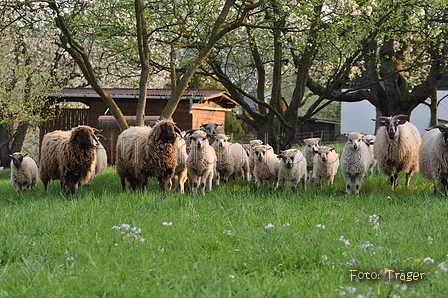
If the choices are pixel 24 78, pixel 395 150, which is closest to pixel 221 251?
pixel 395 150

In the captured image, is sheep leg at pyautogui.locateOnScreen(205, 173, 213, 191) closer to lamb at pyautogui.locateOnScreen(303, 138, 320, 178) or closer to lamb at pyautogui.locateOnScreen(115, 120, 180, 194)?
lamb at pyautogui.locateOnScreen(115, 120, 180, 194)

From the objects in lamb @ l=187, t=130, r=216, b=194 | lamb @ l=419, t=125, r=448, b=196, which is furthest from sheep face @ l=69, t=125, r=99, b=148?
lamb @ l=419, t=125, r=448, b=196

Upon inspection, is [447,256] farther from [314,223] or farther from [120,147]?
[120,147]

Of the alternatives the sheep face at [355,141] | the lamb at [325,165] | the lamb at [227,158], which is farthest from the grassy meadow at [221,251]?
the lamb at [227,158]

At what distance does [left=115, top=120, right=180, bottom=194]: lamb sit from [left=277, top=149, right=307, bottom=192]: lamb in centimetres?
217

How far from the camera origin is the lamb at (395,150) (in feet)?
34.7

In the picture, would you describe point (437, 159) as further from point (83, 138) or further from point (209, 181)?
point (83, 138)

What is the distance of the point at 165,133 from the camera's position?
9.24 metres

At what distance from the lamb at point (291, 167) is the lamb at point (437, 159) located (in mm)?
2382

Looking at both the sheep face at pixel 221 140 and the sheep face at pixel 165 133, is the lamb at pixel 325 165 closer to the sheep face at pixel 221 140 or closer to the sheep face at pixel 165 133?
the sheep face at pixel 221 140

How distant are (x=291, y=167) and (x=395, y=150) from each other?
8.11ft

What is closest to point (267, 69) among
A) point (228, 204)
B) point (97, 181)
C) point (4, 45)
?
point (4, 45)

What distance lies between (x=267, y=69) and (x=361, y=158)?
652 inches

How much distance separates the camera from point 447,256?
4.59 metres
